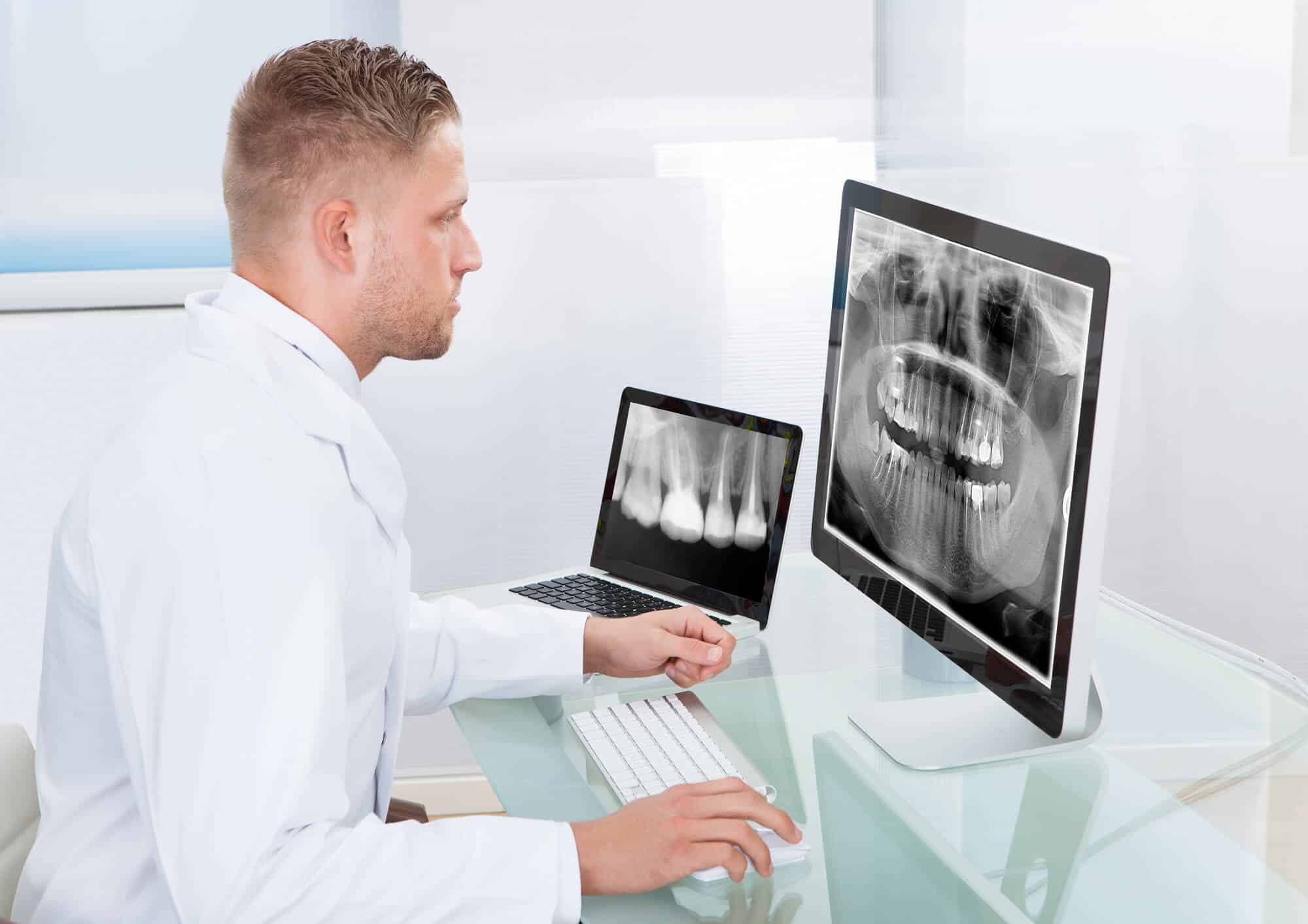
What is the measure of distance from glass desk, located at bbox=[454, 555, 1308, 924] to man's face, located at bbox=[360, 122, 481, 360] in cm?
41

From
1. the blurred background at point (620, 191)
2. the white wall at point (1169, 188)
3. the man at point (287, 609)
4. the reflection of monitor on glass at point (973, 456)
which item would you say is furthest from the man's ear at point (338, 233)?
the white wall at point (1169, 188)

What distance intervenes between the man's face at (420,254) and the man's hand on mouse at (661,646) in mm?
373

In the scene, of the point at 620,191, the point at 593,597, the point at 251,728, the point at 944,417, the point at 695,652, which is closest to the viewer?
the point at 251,728

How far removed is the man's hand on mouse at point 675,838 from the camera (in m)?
0.90

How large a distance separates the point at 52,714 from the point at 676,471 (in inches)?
33.4

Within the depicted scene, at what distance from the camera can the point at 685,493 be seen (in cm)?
160

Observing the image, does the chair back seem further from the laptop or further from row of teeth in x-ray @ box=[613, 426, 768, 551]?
row of teeth in x-ray @ box=[613, 426, 768, 551]

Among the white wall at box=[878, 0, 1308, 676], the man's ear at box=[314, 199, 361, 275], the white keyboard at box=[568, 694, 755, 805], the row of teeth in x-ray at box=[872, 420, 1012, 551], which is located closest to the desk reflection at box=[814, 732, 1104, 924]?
the white keyboard at box=[568, 694, 755, 805]

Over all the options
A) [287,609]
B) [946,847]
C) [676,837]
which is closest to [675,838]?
[676,837]

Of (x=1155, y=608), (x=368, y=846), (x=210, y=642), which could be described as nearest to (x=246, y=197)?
(x=210, y=642)

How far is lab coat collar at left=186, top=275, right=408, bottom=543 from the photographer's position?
1.01m

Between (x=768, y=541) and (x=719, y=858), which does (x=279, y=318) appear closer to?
(x=719, y=858)

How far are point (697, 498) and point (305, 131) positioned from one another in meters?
0.72

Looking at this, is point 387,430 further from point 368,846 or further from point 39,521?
point 368,846
